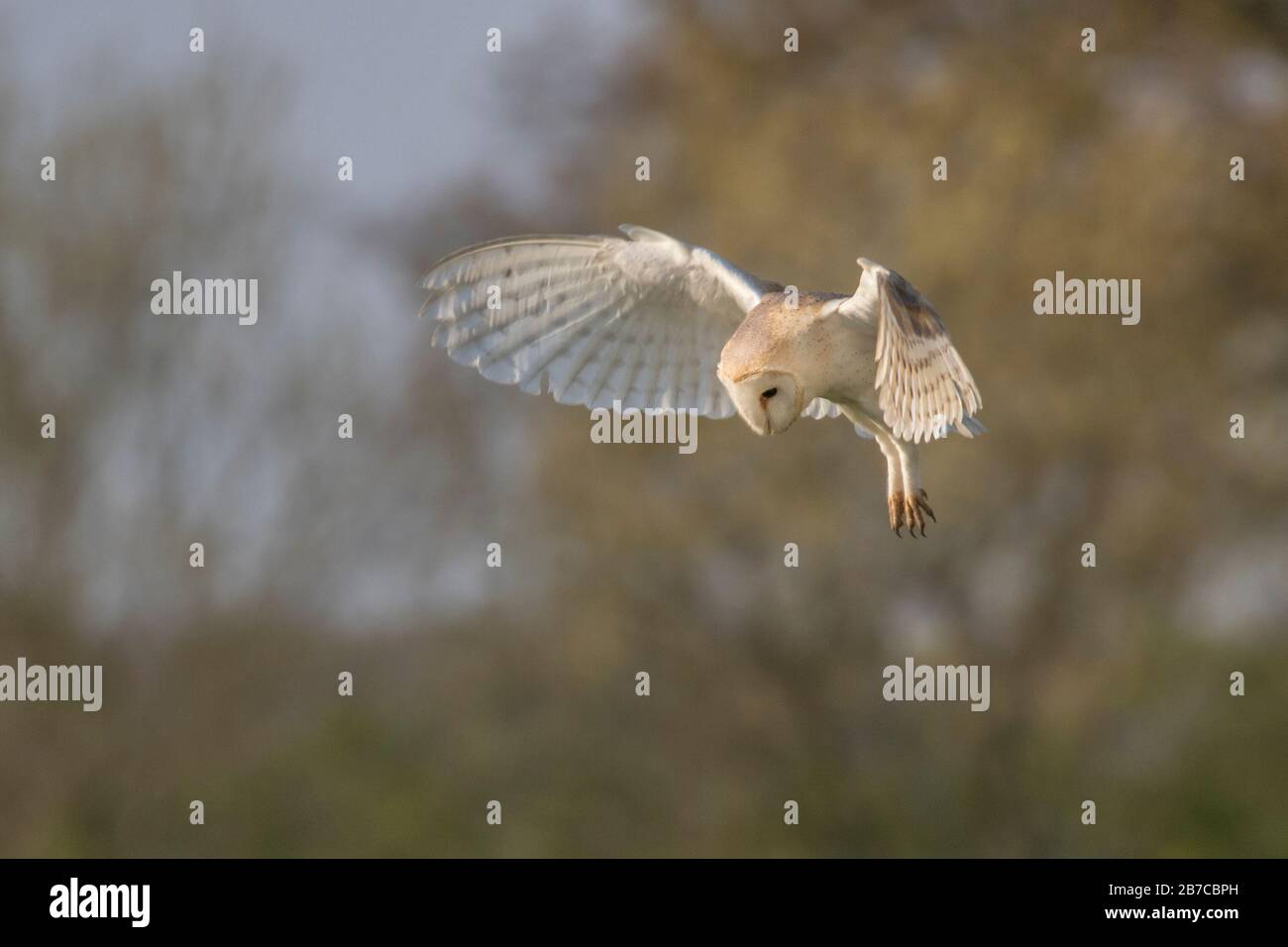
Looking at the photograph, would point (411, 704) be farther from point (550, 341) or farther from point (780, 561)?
point (550, 341)

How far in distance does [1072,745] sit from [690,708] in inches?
122

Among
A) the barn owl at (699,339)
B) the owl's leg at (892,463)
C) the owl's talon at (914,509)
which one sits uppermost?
the barn owl at (699,339)

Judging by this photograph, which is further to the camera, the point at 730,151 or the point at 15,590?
the point at 730,151

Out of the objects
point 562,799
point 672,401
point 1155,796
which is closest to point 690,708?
point 562,799

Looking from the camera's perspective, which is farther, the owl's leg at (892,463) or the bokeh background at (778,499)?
the bokeh background at (778,499)

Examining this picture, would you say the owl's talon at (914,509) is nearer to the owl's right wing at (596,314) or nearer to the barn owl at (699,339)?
the barn owl at (699,339)

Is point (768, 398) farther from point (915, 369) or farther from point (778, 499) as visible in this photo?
point (778, 499)

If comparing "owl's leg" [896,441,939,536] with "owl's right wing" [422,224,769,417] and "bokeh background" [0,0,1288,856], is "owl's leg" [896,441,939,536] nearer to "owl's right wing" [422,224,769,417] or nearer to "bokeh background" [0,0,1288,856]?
"owl's right wing" [422,224,769,417]

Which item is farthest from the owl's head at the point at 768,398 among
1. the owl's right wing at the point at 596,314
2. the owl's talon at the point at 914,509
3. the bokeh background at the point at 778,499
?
the bokeh background at the point at 778,499

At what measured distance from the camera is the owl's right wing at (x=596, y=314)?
2.81m

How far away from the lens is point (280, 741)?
13.0 m

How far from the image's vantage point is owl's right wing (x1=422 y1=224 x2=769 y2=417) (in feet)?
9.23

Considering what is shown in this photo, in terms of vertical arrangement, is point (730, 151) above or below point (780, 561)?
above

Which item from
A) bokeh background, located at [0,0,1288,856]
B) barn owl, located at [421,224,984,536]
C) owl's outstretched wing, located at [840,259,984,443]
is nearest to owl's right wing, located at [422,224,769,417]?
barn owl, located at [421,224,984,536]
